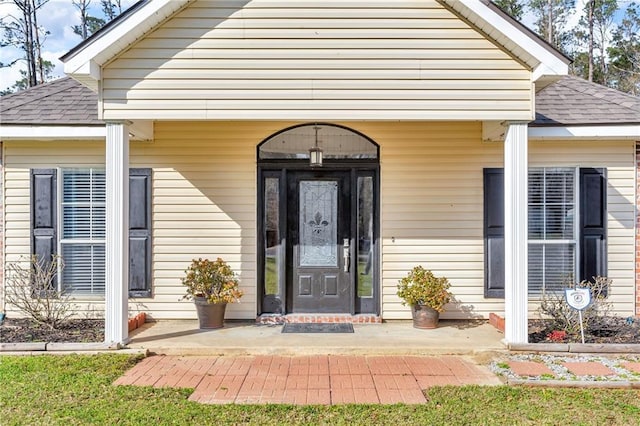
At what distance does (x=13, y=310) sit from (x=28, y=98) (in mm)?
3186

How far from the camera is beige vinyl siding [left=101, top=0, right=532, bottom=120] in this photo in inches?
217

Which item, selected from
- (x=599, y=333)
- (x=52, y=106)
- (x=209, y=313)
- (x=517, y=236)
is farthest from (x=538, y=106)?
(x=52, y=106)

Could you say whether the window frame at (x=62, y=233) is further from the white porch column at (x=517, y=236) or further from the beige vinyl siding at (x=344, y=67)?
Answer: the white porch column at (x=517, y=236)

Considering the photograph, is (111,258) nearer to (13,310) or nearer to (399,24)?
(13,310)

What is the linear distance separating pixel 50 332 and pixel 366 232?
176 inches

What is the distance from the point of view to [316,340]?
231 inches

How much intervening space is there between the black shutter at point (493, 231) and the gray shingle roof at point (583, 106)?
3.34ft

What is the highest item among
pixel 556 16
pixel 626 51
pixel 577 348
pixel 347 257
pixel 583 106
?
pixel 556 16

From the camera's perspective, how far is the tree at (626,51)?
21.8 metres

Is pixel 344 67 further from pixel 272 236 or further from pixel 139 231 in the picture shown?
pixel 139 231

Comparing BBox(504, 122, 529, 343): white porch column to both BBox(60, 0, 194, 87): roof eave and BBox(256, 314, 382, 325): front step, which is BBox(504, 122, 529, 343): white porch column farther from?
BBox(60, 0, 194, 87): roof eave

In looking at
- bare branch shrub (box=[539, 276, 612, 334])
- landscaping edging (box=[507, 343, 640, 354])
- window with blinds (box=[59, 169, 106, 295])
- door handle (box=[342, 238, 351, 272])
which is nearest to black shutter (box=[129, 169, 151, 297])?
window with blinds (box=[59, 169, 106, 295])

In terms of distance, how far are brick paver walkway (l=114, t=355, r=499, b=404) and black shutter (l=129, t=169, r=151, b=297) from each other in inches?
74.5

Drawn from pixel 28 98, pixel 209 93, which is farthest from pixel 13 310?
pixel 209 93
